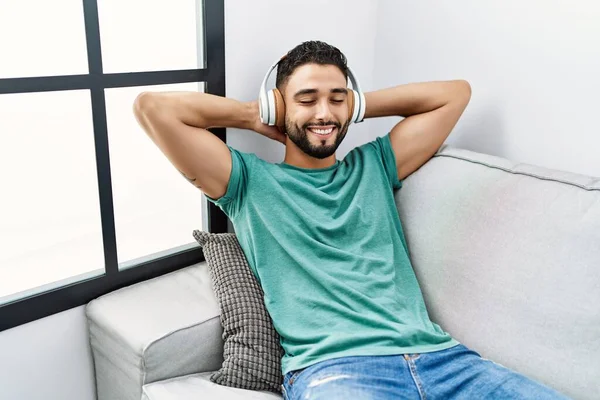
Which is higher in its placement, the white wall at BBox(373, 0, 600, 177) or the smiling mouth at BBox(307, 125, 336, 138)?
the white wall at BBox(373, 0, 600, 177)

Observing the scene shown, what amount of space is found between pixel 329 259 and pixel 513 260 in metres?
0.47

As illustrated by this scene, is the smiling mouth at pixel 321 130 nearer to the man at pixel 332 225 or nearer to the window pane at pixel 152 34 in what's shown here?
the man at pixel 332 225

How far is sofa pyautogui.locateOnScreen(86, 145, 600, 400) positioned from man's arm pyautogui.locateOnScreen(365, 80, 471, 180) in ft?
0.25

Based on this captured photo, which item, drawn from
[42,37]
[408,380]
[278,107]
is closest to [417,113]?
[278,107]

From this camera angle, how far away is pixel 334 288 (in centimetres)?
138

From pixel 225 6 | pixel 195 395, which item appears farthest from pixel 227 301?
pixel 225 6

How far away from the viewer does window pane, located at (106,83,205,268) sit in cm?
163

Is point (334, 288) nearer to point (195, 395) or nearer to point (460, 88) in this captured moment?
point (195, 395)

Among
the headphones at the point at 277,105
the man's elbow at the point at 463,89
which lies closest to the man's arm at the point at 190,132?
the headphones at the point at 277,105

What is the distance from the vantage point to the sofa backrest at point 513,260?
127 centimetres

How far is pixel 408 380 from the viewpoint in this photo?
4.03 ft

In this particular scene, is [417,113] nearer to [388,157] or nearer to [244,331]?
[388,157]

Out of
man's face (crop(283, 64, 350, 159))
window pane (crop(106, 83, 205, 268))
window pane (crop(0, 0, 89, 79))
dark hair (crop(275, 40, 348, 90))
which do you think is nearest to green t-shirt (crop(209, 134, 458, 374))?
man's face (crop(283, 64, 350, 159))

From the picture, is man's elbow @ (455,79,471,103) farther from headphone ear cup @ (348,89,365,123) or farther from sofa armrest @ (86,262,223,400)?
sofa armrest @ (86,262,223,400)
